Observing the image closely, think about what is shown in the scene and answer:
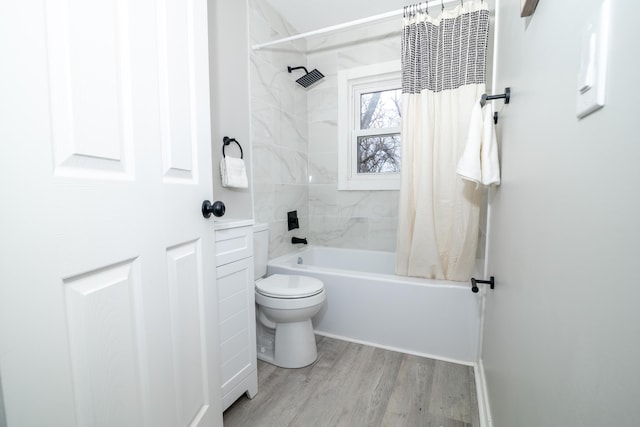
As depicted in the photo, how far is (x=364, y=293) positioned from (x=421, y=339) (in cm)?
44

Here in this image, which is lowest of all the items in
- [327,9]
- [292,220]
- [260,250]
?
[260,250]

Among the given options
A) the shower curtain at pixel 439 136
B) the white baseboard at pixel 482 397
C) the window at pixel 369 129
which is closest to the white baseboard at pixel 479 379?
the white baseboard at pixel 482 397

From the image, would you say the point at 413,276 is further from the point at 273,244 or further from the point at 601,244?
the point at 601,244

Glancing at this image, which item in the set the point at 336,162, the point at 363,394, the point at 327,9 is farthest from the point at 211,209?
the point at 327,9

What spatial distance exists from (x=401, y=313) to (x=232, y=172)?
137 cm

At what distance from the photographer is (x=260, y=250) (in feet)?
6.03

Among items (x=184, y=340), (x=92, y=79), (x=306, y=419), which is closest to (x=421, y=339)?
(x=306, y=419)

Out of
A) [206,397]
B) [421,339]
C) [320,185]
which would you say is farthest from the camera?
[320,185]

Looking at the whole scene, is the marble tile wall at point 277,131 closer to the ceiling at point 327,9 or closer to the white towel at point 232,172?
the ceiling at point 327,9

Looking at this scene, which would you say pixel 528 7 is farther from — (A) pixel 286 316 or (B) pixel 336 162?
(B) pixel 336 162

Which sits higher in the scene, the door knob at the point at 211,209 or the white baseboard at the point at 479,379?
the door knob at the point at 211,209

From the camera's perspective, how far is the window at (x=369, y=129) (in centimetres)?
241

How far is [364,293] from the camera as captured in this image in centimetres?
184

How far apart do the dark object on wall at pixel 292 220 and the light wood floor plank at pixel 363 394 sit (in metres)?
1.05
